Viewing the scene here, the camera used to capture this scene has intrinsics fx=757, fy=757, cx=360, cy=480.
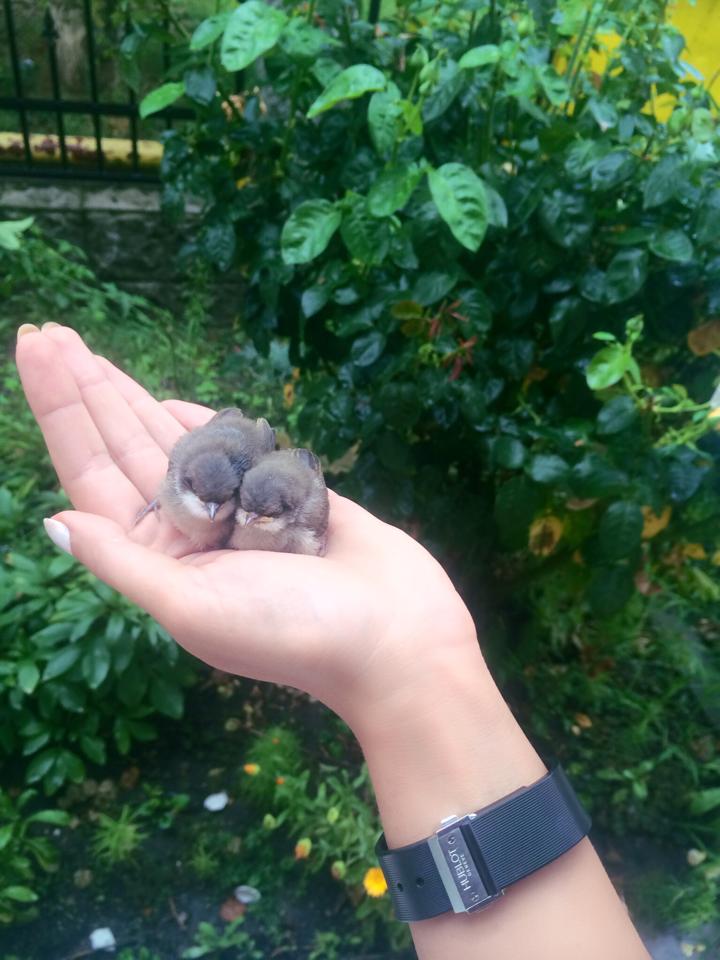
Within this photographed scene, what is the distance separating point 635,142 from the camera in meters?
1.75

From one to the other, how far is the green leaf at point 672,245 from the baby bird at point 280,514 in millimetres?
959

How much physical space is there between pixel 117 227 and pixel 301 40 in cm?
295

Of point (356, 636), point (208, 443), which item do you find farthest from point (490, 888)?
point (208, 443)

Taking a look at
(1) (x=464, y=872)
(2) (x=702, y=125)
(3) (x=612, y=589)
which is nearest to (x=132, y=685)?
(1) (x=464, y=872)

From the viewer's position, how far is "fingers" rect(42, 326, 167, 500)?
6.61 feet

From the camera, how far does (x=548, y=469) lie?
1.78m

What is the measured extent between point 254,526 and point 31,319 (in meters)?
2.42

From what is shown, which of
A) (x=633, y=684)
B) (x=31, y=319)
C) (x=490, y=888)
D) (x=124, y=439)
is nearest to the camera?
(x=490, y=888)

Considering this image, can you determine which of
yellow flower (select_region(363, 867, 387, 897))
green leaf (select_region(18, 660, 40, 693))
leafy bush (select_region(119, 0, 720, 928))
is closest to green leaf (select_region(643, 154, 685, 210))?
leafy bush (select_region(119, 0, 720, 928))

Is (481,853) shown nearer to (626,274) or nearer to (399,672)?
(399,672)

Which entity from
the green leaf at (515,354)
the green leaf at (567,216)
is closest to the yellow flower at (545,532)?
the green leaf at (515,354)

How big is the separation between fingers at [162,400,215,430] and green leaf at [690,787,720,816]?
192 cm

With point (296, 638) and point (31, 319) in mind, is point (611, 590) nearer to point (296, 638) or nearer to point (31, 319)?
point (296, 638)

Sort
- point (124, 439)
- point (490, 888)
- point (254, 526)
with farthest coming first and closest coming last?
A: point (124, 439) < point (254, 526) < point (490, 888)
